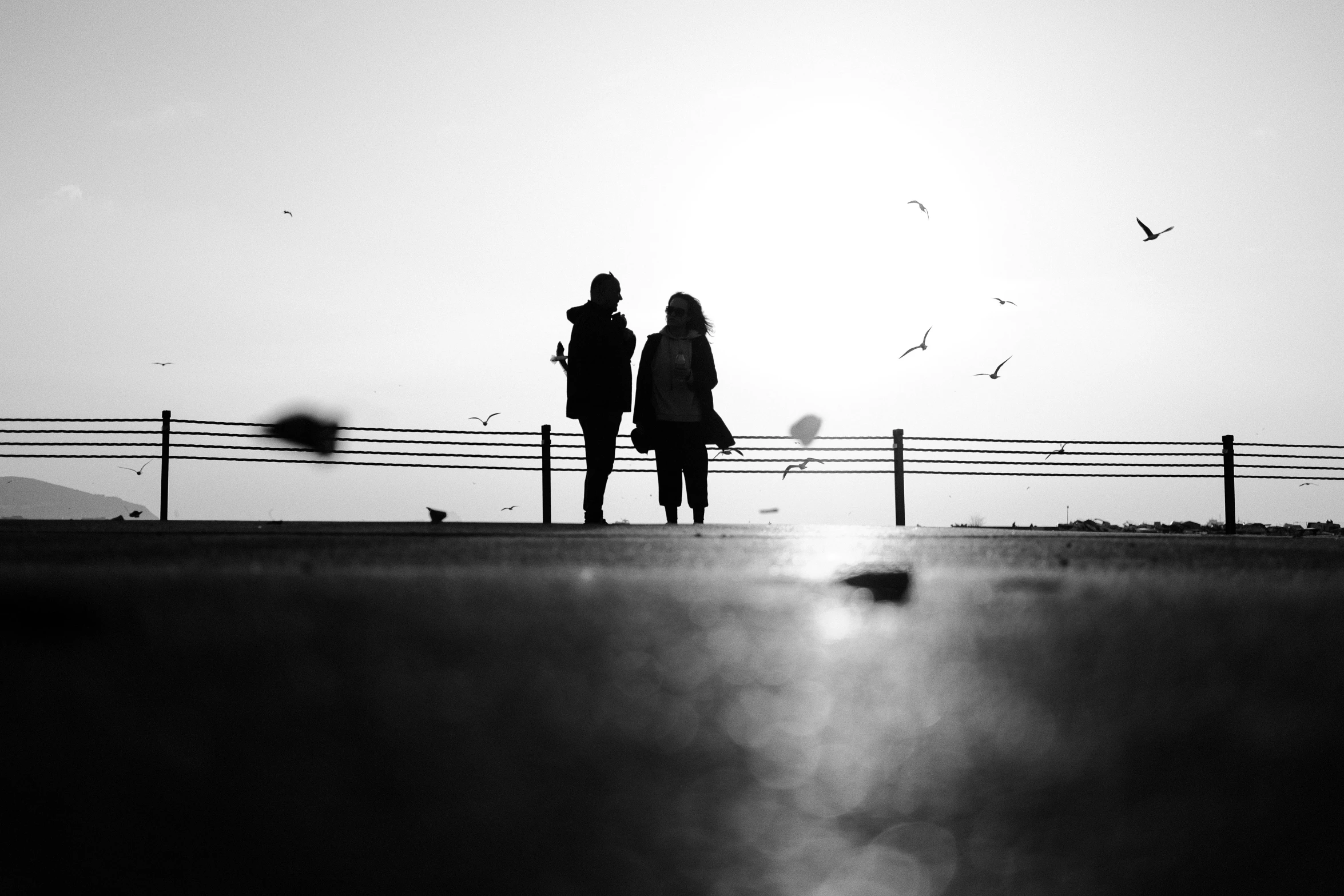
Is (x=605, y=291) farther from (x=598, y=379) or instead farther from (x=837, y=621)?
(x=837, y=621)

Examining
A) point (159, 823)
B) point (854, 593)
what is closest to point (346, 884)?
point (159, 823)

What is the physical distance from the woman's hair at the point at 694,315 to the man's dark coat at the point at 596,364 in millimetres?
373

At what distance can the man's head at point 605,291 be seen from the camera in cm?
808

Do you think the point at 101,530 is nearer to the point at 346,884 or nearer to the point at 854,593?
the point at 854,593

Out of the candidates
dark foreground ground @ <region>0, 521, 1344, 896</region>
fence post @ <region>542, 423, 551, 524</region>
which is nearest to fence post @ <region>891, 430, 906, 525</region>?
fence post @ <region>542, 423, 551, 524</region>

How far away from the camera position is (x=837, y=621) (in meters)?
2.42

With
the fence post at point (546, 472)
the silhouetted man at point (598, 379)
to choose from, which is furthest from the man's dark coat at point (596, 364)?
the fence post at point (546, 472)

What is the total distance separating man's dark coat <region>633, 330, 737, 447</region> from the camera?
809cm

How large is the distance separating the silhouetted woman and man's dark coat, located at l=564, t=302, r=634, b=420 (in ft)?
0.51

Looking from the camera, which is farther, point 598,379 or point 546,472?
point 546,472

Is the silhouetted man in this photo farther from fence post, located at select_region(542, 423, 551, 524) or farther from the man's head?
fence post, located at select_region(542, 423, 551, 524)

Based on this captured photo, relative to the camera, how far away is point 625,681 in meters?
1.68

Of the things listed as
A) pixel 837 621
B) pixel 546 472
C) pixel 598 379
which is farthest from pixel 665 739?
pixel 546 472

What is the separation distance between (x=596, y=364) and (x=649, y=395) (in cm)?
36
